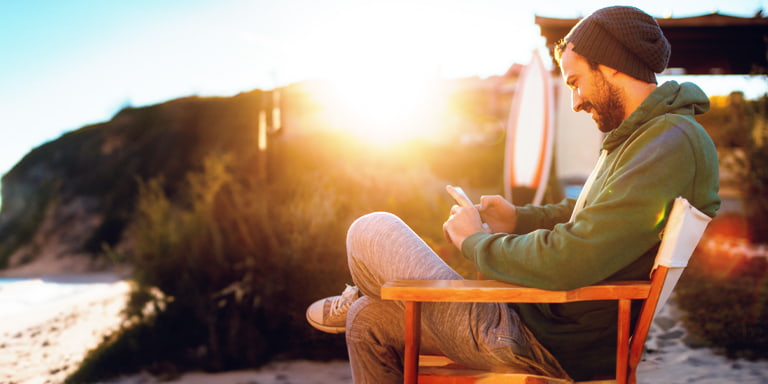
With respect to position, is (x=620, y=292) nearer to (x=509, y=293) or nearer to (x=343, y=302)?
(x=509, y=293)

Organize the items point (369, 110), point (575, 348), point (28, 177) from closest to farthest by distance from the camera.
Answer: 1. point (575, 348)
2. point (369, 110)
3. point (28, 177)

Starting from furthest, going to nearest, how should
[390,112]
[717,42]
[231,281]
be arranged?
[390,112] < [717,42] < [231,281]

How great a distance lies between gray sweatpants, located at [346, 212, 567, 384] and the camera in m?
1.59

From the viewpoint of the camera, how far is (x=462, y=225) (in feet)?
5.51

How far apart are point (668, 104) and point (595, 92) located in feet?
0.67

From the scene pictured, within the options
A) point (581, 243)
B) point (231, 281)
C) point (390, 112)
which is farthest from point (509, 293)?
point (390, 112)

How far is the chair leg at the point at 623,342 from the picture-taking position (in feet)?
4.78

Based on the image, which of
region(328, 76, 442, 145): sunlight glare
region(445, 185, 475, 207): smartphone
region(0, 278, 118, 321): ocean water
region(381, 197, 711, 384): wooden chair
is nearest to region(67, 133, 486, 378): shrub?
region(445, 185, 475, 207): smartphone

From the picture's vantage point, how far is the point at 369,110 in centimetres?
1329

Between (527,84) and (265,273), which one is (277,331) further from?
(527,84)

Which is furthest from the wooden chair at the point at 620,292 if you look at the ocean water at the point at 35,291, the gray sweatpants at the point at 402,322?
the ocean water at the point at 35,291

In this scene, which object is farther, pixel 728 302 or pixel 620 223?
pixel 728 302

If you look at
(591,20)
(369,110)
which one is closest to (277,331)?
(591,20)

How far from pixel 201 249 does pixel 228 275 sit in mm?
280
